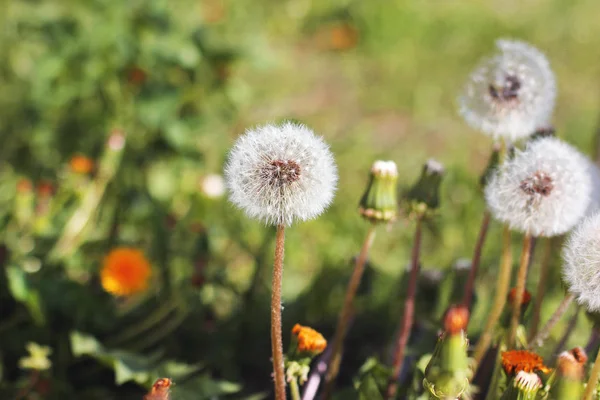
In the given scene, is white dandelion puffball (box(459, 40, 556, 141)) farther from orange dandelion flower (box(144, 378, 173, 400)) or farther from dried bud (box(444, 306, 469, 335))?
orange dandelion flower (box(144, 378, 173, 400))

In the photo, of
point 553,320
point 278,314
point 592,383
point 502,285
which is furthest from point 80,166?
point 592,383

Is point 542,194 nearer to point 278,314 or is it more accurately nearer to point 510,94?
point 510,94

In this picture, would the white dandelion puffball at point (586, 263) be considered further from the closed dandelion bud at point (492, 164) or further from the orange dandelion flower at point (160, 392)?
the orange dandelion flower at point (160, 392)

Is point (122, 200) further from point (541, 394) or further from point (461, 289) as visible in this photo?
point (541, 394)

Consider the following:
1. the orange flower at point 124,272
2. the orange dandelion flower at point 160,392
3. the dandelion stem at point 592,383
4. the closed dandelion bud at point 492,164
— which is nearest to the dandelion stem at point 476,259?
the closed dandelion bud at point 492,164

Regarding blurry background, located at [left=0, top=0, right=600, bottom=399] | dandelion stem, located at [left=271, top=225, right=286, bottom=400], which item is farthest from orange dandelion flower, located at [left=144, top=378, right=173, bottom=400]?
blurry background, located at [left=0, top=0, right=600, bottom=399]

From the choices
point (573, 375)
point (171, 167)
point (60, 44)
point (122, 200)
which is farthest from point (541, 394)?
point (60, 44)
